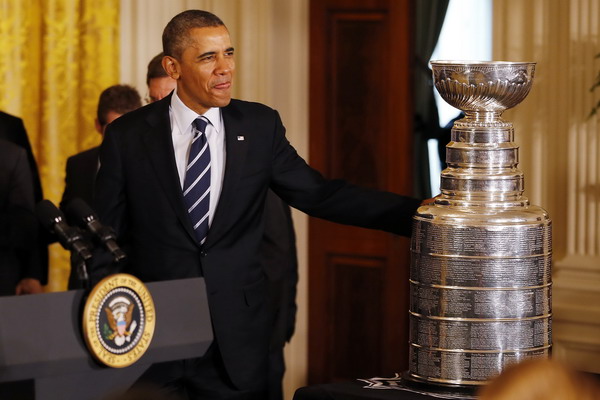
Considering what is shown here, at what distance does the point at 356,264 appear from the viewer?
6445 millimetres

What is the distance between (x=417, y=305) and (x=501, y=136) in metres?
0.48

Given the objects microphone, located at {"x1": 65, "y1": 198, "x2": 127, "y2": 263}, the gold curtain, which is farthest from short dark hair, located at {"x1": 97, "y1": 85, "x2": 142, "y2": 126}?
microphone, located at {"x1": 65, "y1": 198, "x2": 127, "y2": 263}

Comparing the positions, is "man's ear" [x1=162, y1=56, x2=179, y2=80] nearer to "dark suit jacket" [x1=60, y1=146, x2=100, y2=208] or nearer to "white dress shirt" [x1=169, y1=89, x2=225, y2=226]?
"white dress shirt" [x1=169, y1=89, x2=225, y2=226]

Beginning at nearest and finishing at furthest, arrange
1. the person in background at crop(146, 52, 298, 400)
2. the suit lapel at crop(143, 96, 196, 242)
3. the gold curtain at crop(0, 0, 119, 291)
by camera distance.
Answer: the suit lapel at crop(143, 96, 196, 242), the person in background at crop(146, 52, 298, 400), the gold curtain at crop(0, 0, 119, 291)

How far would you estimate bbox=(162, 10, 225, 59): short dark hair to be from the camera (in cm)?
350

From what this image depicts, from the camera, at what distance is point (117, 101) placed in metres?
4.82

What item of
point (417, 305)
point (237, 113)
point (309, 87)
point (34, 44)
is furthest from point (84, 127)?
point (417, 305)

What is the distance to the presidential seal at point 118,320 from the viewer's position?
2.62 metres

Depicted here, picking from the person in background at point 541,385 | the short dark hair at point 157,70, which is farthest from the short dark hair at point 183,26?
the person in background at point 541,385

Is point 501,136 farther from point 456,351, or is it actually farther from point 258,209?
point 258,209

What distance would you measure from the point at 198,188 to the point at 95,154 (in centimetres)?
165

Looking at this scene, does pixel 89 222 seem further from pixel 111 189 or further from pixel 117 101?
pixel 117 101

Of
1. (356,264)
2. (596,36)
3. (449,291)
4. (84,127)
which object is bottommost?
(356,264)

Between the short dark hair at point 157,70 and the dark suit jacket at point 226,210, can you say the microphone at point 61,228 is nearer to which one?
the dark suit jacket at point 226,210
